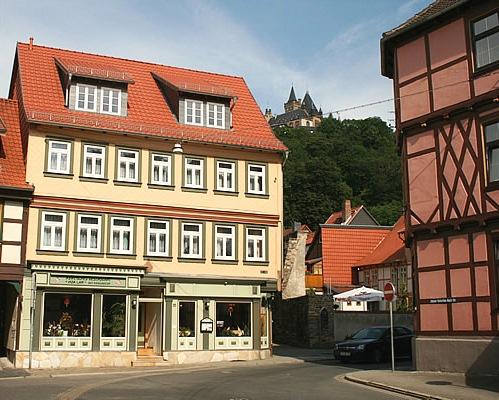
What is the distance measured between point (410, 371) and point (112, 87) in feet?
55.9

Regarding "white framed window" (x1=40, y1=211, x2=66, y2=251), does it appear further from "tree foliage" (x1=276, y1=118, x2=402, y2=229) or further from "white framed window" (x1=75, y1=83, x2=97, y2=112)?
"tree foliage" (x1=276, y1=118, x2=402, y2=229)

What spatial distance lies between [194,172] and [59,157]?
5.79 metres

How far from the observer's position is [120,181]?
2881 centimetres

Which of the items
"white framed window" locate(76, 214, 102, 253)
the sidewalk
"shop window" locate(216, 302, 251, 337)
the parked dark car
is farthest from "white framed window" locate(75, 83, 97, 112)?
the sidewalk

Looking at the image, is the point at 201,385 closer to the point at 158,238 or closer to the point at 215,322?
the point at 215,322

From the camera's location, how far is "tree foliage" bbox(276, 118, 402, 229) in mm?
85250

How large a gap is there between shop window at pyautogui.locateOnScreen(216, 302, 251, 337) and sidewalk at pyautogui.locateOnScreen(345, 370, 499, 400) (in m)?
8.99

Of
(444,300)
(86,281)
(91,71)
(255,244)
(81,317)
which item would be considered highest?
(91,71)

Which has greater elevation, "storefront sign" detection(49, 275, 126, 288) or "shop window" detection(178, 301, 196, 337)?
"storefront sign" detection(49, 275, 126, 288)

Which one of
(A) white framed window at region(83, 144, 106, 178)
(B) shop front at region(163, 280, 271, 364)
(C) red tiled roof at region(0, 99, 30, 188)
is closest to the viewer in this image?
(C) red tiled roof at region(0, 99, 30, 188)

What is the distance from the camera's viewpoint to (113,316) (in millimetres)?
27781

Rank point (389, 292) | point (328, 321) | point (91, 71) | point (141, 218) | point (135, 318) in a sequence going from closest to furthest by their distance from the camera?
point (389, 292) < point (135, 318) < point (141, 218) < point (91, 71) < point (328, 321)

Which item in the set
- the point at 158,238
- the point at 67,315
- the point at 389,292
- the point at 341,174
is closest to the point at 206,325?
the point at 158,238

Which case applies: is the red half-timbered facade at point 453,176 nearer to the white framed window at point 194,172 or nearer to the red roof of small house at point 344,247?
the white framed window at point 194,172
